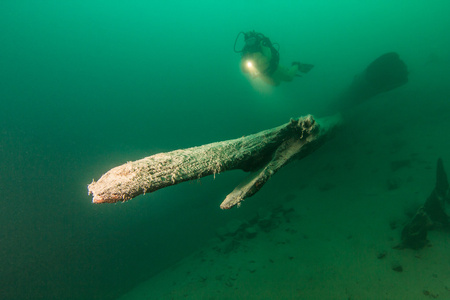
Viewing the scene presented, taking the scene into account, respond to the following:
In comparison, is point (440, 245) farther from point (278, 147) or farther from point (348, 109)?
point (348, 109)

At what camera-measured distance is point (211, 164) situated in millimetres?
2047

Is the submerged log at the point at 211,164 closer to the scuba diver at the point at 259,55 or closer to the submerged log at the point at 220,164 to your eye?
the submerged log at the point at 220,164

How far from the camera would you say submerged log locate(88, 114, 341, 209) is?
4.76 feet

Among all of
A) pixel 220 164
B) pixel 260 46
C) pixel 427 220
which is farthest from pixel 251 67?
pixel 220 164

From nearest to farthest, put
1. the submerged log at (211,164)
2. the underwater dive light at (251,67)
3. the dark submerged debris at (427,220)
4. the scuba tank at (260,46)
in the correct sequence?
the submerged log at (211,164)
the dark submerged debris at (427,220)
the scuba tank at (260,46)
the underwater dive light at (251,67)

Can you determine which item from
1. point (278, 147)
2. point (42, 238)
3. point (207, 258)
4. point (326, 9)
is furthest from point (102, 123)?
point (326, 9)

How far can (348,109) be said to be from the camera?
Result: 1299cm

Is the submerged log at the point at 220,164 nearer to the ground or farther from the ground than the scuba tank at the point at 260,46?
nearer to the ground

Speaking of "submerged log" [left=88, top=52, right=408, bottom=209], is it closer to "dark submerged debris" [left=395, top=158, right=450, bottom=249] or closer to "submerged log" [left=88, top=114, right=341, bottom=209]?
"submerged log" [left=88, top=114, right=341, bottom=209]

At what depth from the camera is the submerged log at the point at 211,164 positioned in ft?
4.76

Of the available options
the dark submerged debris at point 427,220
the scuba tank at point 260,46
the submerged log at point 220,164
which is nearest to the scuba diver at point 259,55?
the scuba tank at point 260,46

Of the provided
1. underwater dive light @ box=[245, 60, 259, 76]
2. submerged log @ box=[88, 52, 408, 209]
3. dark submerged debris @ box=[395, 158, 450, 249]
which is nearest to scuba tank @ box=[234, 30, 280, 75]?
underwater dive light @ box=[245, 60, 259, 76]

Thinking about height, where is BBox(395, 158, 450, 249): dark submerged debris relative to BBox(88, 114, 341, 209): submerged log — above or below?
below

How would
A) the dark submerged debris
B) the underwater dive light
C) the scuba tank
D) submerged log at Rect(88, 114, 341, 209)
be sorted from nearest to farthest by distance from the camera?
submerged log at Rect(88, 114, 341, 209) → the dark submerged debris → the scuba tank → the underwater dive light
